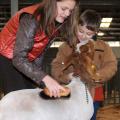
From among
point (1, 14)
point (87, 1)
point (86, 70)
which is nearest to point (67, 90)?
point (86, 70)

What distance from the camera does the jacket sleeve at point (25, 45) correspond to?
2037 mm

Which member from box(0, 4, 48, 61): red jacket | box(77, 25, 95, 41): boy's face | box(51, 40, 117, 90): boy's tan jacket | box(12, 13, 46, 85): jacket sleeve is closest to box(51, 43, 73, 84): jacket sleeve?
box(51, 40, 117, 90): boy's tan jacket

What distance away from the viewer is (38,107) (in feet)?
6.67

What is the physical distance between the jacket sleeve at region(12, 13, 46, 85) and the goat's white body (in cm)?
12

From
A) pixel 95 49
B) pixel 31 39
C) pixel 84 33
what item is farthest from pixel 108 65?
pixel 31 39

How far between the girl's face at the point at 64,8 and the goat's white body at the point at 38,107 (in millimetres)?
449

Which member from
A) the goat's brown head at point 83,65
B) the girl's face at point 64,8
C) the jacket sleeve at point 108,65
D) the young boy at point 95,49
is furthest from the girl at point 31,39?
the jacket sleeve at point 108,65

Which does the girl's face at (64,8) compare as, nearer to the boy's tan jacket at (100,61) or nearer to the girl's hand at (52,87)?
the girl's hand at (52,87)

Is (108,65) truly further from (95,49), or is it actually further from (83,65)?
(83,65)

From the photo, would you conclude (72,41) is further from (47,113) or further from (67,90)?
(47,113)

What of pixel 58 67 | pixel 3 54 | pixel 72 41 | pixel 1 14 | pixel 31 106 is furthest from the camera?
pixel 1 14

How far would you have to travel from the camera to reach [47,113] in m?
2.04

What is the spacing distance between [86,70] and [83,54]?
11cm

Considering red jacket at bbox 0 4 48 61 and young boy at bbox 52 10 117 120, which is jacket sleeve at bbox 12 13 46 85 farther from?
young boy at bbox 52 10 117 120
